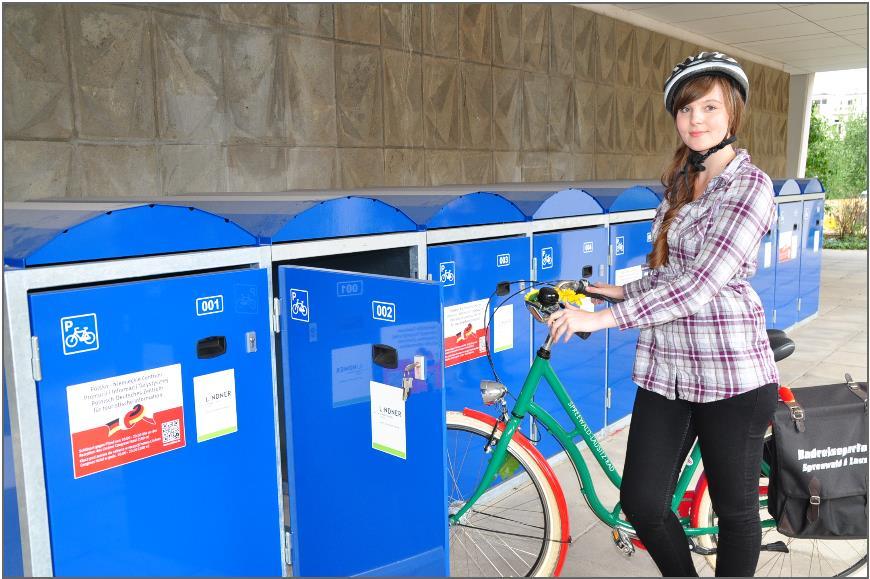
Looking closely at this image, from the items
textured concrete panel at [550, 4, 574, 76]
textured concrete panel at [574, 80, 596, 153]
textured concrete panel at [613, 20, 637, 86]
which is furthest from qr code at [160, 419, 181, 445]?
textured concrete panel at [613, 20, 637, 86]

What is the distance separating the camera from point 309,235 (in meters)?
2.45

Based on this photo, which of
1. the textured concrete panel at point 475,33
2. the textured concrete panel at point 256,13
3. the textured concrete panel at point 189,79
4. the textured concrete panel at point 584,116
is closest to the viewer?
the textured concrete panel at point 189,79

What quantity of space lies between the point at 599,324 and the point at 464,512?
3.30 ft

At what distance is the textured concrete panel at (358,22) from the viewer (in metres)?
5.02

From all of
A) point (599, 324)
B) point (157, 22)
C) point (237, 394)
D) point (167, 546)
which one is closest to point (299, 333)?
point (237, 394)

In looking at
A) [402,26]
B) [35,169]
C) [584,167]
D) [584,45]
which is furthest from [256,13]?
[584,167]

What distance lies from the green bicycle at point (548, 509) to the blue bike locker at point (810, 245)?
4.67 m

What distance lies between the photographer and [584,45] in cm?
781

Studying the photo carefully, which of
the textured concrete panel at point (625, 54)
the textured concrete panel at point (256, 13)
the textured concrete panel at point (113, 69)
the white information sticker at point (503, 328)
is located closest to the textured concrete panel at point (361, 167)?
the textured concrete panel at point (256, 13)

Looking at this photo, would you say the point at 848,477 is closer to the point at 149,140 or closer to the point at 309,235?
the point at 309,235

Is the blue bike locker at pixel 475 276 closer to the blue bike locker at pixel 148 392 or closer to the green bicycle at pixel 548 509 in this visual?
the green bicycle at pixel 548 509

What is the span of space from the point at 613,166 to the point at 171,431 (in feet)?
24.2

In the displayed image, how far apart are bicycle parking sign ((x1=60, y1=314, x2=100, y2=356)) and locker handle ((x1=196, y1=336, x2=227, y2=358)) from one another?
0.30m

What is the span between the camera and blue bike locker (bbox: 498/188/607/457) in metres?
3.58
